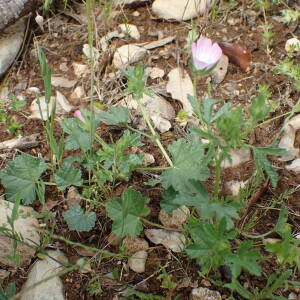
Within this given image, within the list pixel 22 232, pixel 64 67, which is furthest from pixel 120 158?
pixel 64 67

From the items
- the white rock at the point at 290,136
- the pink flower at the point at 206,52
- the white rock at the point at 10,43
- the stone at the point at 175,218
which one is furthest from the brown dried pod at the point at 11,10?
the white rock at the point at 290,136

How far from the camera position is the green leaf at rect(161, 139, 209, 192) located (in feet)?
4.88

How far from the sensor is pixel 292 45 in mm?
2111

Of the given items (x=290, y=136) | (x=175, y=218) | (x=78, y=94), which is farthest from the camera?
(x=78, y=94)

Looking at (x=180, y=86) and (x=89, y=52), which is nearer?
(x=180, y=86)

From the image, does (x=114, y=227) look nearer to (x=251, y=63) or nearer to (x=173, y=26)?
(x=251, y=63)

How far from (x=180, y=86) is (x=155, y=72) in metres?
0.16

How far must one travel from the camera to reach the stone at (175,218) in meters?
1.62

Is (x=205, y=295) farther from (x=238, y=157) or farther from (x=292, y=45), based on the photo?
(x=292, y=45)

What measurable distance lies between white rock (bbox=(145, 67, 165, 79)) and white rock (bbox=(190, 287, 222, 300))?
1.09 m

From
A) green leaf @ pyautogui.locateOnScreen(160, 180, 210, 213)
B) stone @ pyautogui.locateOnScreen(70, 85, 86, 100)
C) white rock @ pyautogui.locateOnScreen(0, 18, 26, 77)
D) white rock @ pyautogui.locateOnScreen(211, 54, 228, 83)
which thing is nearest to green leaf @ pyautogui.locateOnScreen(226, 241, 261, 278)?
green leaf @ pyautogui.locateOnScreen(160, 180, 210, 213)

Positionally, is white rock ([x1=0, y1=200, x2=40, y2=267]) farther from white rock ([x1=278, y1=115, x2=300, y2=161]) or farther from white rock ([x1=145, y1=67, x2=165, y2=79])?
white rock ([x1=278, y1=115, x2=300, y2=161])

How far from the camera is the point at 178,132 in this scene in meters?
1.90

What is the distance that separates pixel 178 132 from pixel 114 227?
1.99ft
